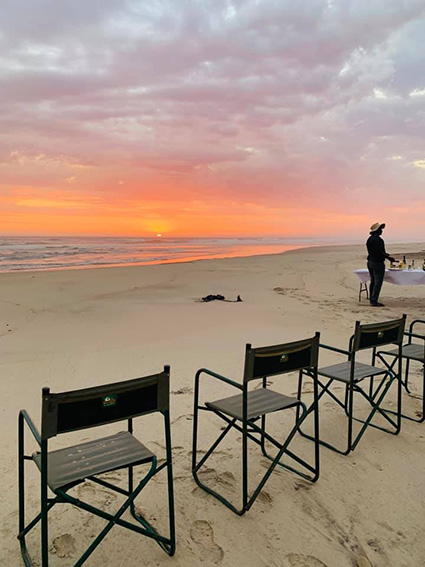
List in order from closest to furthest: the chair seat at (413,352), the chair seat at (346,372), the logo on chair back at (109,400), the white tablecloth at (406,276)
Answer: the logo on chair back at (109,400) → the chair seat at (346,372) → the chair seat at (413,352) → the white tablecloth at (406,276)

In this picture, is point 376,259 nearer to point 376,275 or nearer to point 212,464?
point 376,275

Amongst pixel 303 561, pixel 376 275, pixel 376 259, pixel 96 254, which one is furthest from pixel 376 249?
Result: pixel 96 254

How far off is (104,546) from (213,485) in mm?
774

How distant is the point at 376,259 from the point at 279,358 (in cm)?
745

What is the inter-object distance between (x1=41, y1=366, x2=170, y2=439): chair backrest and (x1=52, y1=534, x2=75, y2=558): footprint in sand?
0.83 meters

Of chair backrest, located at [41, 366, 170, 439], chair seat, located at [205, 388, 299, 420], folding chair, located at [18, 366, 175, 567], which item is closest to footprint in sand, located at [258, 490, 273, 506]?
chair seat, located at [205, 388, 299, 420]

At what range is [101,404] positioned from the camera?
1905 mm

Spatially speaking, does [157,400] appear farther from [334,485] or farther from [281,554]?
[334,485]

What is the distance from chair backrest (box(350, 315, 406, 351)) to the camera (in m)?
2.98

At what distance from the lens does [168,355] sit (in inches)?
222

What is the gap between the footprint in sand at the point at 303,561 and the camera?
2.17m

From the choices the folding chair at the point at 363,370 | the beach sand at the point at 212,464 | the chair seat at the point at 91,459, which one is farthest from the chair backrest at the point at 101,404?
the folding chair at the point at 363,370

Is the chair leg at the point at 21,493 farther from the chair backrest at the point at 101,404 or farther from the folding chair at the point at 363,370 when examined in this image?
the folding chair at the point at 363,370

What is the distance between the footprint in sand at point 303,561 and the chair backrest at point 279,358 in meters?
0.90
